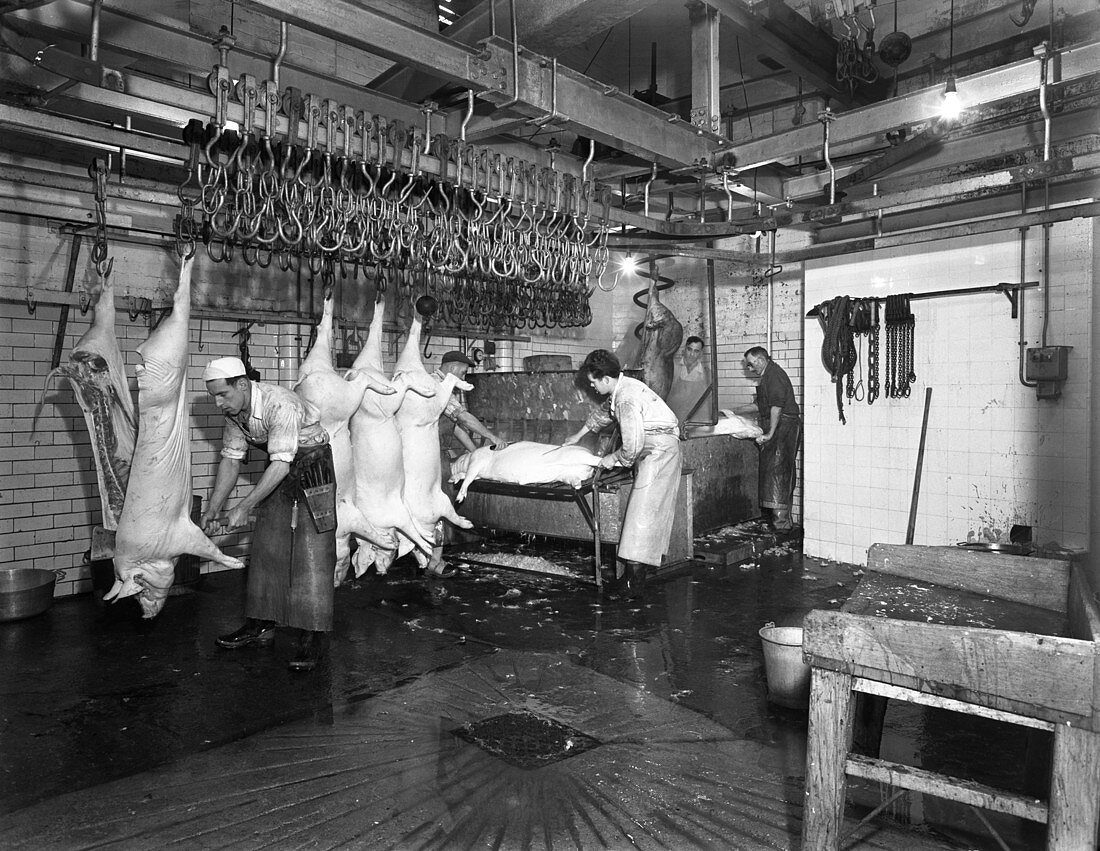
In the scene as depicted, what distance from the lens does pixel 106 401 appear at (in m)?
4.73

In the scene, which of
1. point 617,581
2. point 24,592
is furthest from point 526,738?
point 24,592

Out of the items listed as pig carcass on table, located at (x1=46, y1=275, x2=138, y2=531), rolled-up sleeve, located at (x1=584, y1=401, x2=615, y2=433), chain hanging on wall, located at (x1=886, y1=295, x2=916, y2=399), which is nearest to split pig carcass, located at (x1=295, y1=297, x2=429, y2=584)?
pig carcass on table, located at (x1=46, y1=275, x2=138, y2=531)

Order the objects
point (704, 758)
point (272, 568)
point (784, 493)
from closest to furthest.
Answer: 1. point (704, 758)
2. point (272, 568)
3. point (784, 493)

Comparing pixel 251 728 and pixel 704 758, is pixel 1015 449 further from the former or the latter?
pixel 251 728

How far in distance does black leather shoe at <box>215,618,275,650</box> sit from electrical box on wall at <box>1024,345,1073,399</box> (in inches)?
225

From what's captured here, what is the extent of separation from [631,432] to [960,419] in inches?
110

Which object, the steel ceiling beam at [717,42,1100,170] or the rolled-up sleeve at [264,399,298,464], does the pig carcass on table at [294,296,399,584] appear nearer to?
the rolled-up sleeve at [264,399,298,464]

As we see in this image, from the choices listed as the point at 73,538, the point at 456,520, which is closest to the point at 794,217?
the point at 456,520

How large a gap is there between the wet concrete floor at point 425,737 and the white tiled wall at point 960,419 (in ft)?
5.64

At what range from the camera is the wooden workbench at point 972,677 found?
199cm

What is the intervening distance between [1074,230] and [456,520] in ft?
17.0

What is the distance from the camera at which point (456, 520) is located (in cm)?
616

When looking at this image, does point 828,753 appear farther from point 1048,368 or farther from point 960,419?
point 960,419

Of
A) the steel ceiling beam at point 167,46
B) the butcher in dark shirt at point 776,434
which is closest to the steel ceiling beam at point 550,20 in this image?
the steel ceiling beam at point 167,46
